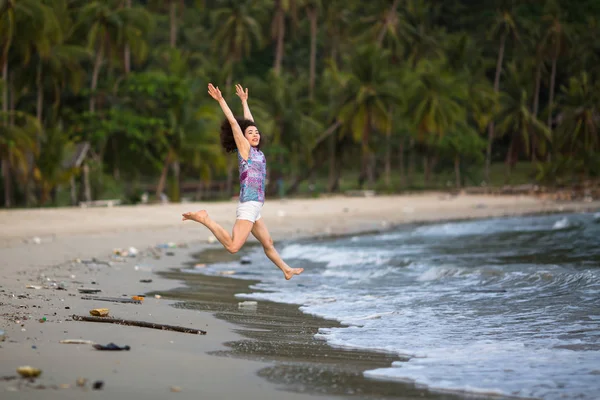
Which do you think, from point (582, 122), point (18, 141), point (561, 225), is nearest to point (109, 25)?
point (18, 141)

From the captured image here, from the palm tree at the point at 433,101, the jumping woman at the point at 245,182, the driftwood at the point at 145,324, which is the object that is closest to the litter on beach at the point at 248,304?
the jumping woman at the point at 245,182

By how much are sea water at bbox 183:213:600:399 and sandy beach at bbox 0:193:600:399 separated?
0.92 m

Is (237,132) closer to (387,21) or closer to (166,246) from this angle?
(166,246)

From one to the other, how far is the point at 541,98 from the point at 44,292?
176 ft

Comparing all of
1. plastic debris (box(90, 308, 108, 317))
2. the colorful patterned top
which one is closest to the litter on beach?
the colorful patterned top

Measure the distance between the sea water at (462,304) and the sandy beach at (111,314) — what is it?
0.92 m

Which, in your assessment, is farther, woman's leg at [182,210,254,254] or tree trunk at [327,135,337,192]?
tree trunk at [327,135,337,192]

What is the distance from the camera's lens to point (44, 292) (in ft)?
27.5

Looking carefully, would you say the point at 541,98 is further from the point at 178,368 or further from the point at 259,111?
the point at 178,368

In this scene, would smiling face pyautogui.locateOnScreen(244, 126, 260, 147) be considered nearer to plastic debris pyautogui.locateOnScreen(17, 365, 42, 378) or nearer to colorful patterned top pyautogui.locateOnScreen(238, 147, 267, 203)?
colorful patterned top pyautogui.locateOnScreen(238, 147, 267, 203)

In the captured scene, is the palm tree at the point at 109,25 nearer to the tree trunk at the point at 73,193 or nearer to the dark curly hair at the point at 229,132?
the tree trunk at the point at 73,193

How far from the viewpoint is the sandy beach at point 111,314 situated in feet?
16.4

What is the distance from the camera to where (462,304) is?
30.5 feet

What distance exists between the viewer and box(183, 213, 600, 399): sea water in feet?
19.0
